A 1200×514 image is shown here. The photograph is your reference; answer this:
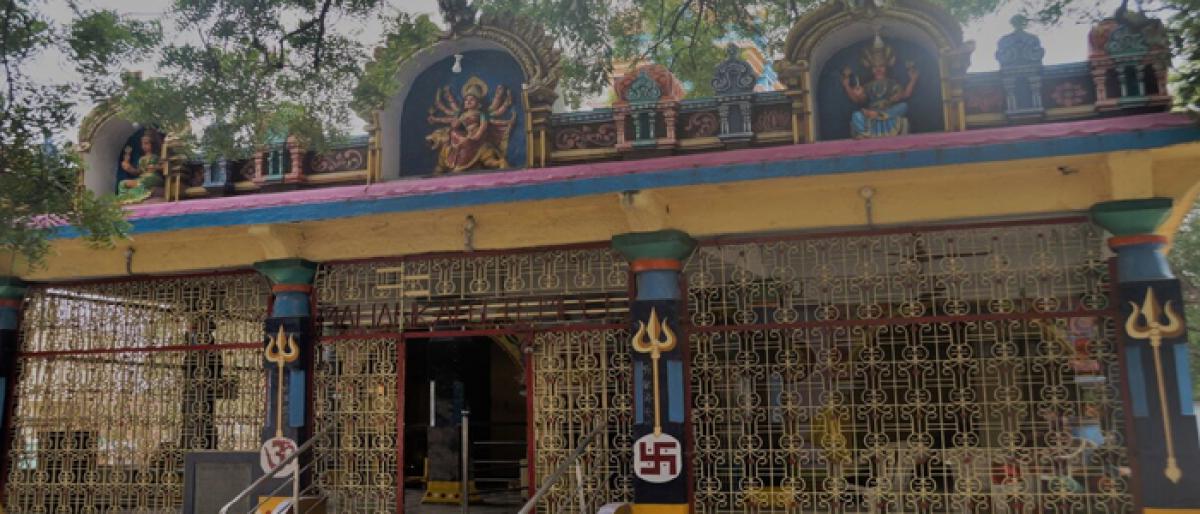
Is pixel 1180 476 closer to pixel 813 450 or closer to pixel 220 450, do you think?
pixel 813 450

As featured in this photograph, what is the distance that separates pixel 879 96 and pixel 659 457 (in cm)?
369

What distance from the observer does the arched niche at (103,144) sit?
10.7 metres

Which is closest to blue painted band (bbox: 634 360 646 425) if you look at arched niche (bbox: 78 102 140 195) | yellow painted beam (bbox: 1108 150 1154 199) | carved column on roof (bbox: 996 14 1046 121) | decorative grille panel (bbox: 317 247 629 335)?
decorative grille panel (bbox: 317 247 629 335)

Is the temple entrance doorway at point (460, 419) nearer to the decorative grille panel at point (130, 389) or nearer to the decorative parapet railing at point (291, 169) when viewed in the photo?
the decorative grille panel at point (130, 389)

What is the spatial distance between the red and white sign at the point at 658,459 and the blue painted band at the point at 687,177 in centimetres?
221

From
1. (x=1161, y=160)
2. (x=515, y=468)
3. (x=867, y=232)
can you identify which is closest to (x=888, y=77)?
(x=867, y=232)

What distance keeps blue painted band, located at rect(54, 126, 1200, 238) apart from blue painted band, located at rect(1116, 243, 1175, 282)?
3.45 feet

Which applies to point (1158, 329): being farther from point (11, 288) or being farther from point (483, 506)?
point (11, 288)

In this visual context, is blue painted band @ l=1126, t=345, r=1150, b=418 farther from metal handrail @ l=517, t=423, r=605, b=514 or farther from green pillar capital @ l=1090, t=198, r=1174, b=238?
metal handrail @ l=517, t=423, r=605, b=514

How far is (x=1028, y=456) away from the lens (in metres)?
8.06

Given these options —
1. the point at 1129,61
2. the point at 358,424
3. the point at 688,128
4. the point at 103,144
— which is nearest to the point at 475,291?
the point at 358,424

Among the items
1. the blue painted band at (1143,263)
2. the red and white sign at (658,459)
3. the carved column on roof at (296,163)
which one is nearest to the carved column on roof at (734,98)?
the red and white sign at (658,459)

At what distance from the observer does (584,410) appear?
8.98 meters

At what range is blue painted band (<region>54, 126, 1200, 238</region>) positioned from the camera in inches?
284
